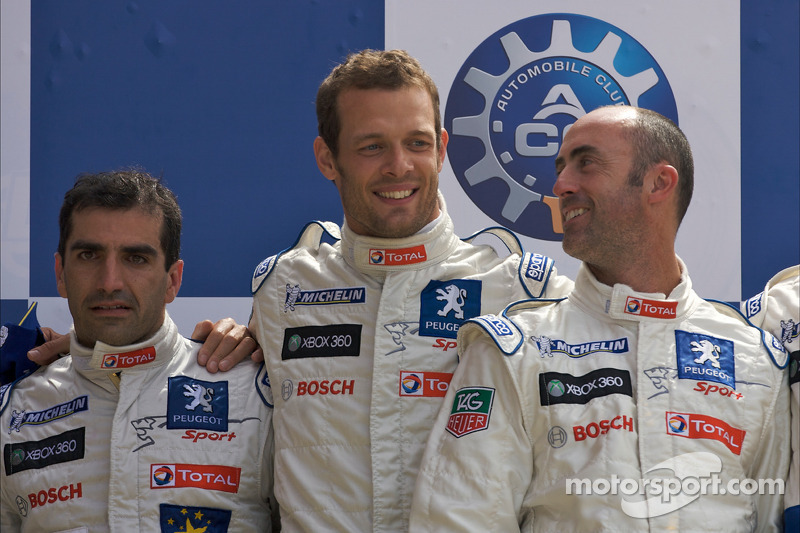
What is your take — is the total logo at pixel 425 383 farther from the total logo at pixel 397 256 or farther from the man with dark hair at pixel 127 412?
the man with dark hair at pixel 127 412

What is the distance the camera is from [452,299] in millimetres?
1843

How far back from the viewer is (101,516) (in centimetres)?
186

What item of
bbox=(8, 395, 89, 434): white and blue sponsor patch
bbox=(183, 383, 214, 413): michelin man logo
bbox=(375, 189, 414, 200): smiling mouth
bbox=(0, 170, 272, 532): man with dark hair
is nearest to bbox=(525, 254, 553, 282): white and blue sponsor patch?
bbox=(375, 189, 414, 200): smiling mouth

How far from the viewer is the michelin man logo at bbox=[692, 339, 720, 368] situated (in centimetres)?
170

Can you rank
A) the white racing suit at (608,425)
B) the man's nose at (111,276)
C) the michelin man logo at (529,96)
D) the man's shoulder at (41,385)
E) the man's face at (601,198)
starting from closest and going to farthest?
the white racing suit at (608,425)
the man's face at (601,198)
the man's nose at (111,276)
the man's shoulder at (41,385)
the michelin man logo at (529,96)

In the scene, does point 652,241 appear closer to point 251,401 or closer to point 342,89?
point 342,89

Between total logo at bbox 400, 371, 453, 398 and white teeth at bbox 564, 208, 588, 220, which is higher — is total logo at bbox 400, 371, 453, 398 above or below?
below

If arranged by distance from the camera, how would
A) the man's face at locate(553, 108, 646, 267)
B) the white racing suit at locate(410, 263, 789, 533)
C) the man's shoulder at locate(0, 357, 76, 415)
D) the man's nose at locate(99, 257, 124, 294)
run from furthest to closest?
1. the man's shoulder at locate(0, 357, 76, 415)
2. the man's nose at locate(99, 257, 124, 294)
3. the man's face at locate(553, 108, 646, 267)
4. the white racing suit at locate(410, 263, 789, 533)

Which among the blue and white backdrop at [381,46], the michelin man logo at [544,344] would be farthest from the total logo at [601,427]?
the blue and white backdrop at [381,46]

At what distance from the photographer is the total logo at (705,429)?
1.62m

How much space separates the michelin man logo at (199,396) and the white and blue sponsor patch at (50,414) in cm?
25

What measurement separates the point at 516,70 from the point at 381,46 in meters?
0.43

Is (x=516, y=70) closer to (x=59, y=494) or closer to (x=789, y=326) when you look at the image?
(x=789, y=326)

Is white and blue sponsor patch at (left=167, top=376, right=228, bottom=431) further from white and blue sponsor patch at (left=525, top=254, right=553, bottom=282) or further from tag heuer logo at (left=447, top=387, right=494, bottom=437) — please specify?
white and blue sponsor patch at (left=525, top=254, right=553, bottom=282)
